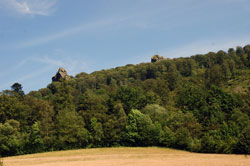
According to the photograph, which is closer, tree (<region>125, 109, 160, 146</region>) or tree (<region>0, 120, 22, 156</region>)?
tree (<region>0, 120, 22, 156</region>)

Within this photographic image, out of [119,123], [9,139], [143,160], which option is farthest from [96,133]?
[143,160]

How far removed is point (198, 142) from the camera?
6531 centimetres

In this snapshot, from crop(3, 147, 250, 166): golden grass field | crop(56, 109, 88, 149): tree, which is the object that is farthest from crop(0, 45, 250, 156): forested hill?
crop(3, 147, 250, 166): golden grass field

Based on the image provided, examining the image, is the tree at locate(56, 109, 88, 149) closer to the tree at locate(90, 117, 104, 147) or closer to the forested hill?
the forested hill

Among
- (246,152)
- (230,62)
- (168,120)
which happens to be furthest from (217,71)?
(246,152)

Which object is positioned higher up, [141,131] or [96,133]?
[96,133]

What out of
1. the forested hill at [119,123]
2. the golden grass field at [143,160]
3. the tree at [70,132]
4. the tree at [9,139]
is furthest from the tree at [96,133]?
the golden grass field at [143,160]

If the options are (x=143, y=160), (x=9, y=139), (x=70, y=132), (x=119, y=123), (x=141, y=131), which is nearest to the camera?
(x=143, y=160)

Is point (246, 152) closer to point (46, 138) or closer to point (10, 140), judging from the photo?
point (46, 138)

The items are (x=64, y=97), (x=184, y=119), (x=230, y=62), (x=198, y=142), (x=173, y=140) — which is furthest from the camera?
(x=230, y=62)

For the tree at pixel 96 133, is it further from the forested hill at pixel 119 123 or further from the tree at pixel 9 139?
the tree at pixel 9 139

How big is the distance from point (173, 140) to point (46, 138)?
33.5 metres

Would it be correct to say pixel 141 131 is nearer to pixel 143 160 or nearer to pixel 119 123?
pixel 119 123

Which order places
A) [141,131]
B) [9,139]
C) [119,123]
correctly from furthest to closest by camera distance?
[119,123]
[141,131]
[9,139]
